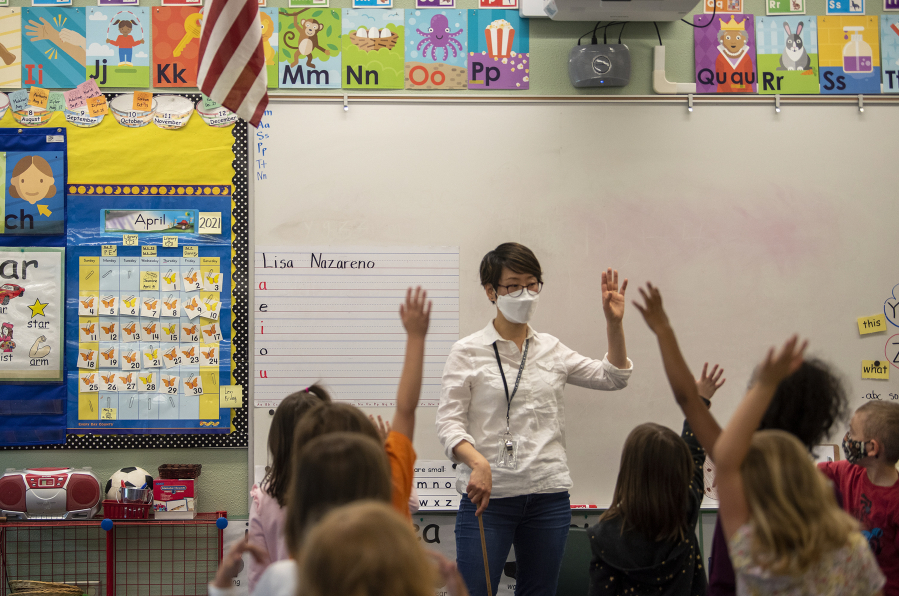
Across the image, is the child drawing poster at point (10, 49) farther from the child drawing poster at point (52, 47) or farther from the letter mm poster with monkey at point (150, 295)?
the letter mm poster with monkey at point (150, 295)

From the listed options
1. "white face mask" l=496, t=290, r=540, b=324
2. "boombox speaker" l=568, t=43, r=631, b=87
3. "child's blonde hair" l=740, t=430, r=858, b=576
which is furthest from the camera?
"boombox speaker" l=568, t=43, r=631, b=87

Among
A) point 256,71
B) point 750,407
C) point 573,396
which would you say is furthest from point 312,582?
point 573,396

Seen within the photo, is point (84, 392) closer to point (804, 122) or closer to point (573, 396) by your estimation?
point (573, 396)

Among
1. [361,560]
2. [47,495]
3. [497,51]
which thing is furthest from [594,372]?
[47,495]

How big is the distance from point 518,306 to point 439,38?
4.44 feet

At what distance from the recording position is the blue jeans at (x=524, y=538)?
2.18 m

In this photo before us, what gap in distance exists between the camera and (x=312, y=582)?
3.08ft

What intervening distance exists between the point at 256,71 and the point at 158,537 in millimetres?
1943

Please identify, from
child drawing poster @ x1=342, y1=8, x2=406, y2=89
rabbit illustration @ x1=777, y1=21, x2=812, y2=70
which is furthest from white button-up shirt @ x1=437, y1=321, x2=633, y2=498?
rabbit illustration @ x1=777, y1=21, x2=812, y2=70

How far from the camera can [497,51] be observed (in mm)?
2977

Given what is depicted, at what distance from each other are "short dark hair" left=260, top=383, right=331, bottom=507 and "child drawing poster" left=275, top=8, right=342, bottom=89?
5.58 feet

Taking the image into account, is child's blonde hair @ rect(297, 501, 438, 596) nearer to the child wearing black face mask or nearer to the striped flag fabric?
the child wearing black face mask

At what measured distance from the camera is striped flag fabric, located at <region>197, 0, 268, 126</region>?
2.40m

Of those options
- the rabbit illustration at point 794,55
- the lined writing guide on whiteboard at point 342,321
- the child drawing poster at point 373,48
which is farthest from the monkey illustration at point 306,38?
the rabbit illustration at point 794,55
